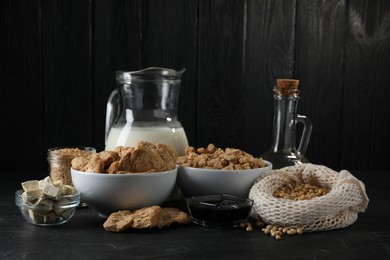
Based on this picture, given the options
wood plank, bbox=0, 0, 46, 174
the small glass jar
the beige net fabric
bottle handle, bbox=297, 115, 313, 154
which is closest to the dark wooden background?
wood plank, bbox=0, 0, 46, 174

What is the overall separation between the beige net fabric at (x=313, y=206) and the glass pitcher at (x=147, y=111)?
231 mm

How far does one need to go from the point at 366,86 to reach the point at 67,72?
0.96 meters

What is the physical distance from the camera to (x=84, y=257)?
859mm

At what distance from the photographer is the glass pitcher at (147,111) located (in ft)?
4.02

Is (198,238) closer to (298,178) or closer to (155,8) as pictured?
(298,178)

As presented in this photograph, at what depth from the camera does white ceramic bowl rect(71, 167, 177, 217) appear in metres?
1.03

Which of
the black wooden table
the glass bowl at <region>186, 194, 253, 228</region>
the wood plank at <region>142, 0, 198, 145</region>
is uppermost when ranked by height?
the wood plank at <region>142, 0, 198, 145</region>

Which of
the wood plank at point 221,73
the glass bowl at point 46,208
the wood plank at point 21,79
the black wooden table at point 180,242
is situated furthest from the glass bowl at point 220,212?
the wood plank at point 21,79

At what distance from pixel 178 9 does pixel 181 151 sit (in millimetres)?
751

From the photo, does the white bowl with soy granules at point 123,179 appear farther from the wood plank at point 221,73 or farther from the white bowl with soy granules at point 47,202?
the wood plank at point 221,73

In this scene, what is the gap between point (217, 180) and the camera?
1128 mm

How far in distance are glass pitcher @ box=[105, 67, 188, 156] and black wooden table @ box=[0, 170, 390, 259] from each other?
21 cm

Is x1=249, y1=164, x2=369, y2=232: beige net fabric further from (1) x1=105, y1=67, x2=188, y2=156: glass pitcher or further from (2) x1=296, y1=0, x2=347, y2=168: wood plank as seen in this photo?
(2) x1=296, y1=0, x2=347, y2=168: wood plank

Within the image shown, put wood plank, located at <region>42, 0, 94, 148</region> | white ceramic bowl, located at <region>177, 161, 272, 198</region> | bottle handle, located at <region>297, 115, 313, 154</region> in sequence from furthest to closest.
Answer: wood plank, located at <region>42, 0, 94, 148</region> → bottle handle, located at <region>297, 115, 313, 154</region> → white ceramic bowl, located at <region>177, 161, 272, 198</region>
